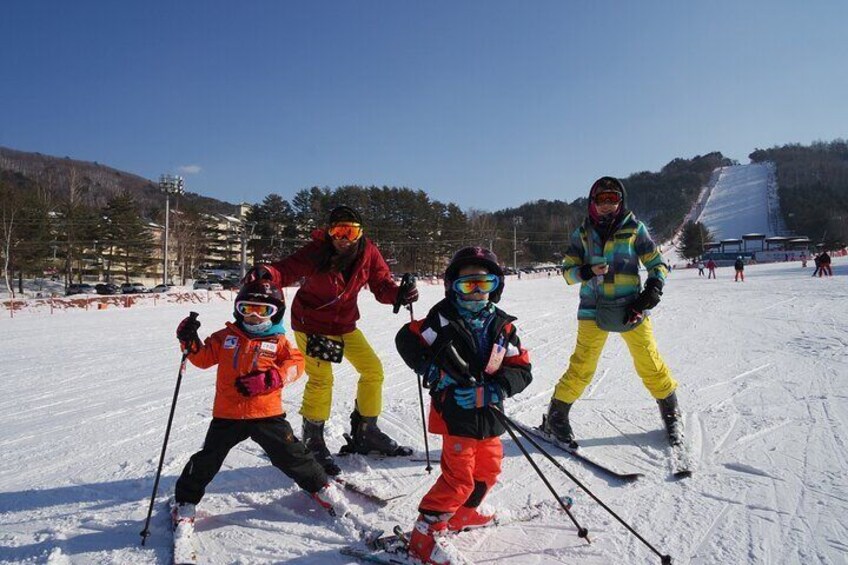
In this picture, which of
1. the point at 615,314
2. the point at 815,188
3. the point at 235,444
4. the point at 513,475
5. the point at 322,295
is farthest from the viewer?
the point at 815,188

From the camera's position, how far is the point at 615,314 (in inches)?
137

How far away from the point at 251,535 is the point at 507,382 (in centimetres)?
161

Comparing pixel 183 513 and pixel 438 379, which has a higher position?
pixel 438 379

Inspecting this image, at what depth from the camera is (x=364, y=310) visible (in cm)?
1593

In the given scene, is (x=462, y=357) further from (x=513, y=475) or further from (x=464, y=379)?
(x=513, y=475)

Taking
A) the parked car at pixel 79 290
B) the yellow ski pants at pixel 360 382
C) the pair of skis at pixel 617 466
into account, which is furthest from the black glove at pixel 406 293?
the parked car at pixel 79 290

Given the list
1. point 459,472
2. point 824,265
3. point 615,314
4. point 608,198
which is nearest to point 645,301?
point 615,314

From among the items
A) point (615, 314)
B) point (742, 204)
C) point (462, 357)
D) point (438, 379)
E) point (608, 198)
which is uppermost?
point (742, 204)

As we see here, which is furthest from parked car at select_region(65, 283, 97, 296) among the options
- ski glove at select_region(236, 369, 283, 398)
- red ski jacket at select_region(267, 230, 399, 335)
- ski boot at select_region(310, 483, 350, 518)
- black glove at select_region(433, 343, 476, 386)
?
black glove at select_region(433, 343, 476, 386)

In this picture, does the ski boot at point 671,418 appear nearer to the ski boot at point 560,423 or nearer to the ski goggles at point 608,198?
the ski boot at point 560,423

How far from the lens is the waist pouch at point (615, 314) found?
345 centimetres

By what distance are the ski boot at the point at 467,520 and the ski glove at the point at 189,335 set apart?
1.68 metres

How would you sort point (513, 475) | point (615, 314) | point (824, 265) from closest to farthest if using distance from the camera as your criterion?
point (513, 475)
point (615, 314)
point (824, 265)

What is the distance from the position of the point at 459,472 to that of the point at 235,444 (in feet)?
4.05
